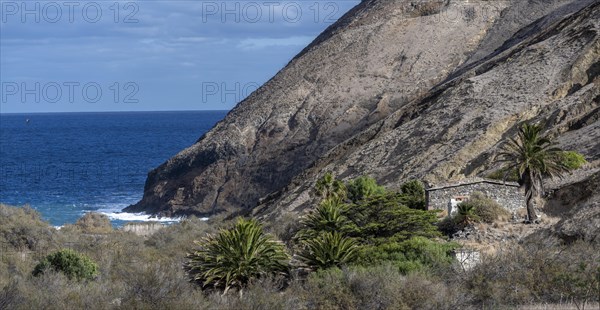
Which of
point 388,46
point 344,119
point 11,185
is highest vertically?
point 388,46

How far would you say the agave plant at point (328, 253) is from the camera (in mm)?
27297

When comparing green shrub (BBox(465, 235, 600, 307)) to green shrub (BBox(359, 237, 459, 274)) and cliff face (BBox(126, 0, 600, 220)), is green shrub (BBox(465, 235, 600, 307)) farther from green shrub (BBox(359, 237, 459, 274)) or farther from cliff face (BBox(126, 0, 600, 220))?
cliff face (BBox(126, 0, 600, 220))

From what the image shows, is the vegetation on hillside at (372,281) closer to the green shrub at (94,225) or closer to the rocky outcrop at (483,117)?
the rocky outcrop at (483,117)

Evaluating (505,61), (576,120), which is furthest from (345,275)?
(505,61)

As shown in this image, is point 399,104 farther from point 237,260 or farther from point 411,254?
point 237,260

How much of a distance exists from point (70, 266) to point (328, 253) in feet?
28.4

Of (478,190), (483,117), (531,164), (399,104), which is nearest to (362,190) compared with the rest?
(478,190)

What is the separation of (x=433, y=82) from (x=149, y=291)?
54840mm

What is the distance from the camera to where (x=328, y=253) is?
27.5 metres

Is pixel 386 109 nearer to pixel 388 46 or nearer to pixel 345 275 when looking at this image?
pixel 388 46

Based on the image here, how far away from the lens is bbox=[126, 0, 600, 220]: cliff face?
53.5m

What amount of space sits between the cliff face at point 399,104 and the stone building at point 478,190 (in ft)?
33.3

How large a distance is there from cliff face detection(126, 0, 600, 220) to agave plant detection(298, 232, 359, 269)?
1913 cm

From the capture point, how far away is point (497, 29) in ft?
267
